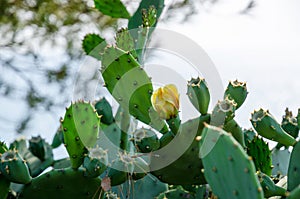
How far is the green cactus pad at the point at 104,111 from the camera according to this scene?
2.03m

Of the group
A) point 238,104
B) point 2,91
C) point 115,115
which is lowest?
point 2,91

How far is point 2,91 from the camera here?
527 cm

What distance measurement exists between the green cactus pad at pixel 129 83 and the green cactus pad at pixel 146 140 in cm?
7

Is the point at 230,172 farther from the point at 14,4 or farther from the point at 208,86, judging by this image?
the point at 14,4

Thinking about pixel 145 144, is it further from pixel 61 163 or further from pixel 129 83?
pixel 61 163

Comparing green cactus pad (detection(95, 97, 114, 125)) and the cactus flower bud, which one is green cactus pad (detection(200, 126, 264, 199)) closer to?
the cactus flower bud

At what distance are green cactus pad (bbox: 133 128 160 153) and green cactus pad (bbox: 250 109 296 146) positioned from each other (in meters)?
0.28

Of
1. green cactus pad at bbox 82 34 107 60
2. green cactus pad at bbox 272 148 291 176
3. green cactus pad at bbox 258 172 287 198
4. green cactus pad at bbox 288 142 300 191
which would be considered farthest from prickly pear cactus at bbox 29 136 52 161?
green cactus pad at bbox 288 142 300 191

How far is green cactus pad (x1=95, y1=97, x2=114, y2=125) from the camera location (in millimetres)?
2025

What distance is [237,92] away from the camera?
1.46m

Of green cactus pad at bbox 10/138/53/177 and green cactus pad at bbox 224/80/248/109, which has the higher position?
green cactus pad at bbox 224/80/248/109

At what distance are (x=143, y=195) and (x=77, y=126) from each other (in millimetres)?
388

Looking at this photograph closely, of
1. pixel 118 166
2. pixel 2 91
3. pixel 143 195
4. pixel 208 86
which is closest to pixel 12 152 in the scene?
pixel 118 166

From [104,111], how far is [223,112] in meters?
0.74
